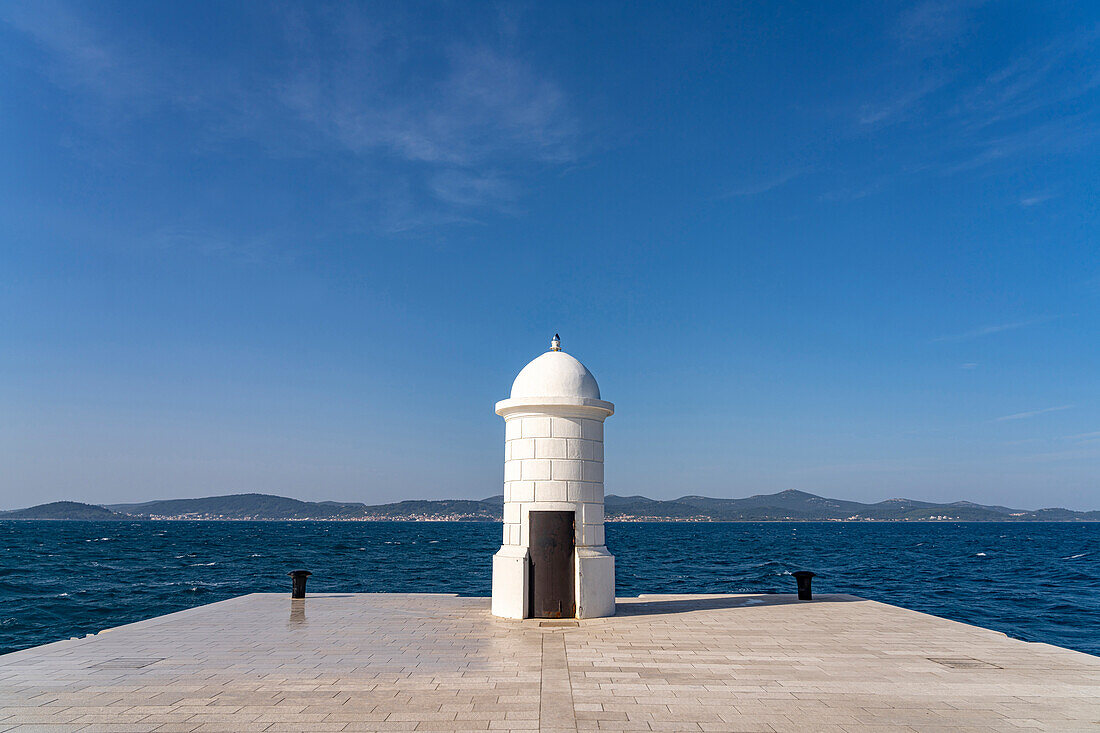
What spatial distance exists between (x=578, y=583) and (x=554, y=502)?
1.52 meters

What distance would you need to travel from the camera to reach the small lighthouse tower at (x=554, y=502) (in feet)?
42.9

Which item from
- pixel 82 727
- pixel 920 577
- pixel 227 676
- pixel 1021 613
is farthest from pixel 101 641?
pixel 920 577

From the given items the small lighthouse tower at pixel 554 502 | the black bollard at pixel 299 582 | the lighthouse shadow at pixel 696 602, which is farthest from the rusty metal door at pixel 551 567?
the black bollard at pixel 299 582

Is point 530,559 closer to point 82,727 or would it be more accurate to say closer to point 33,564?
point 82,727

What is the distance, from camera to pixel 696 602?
613 inches

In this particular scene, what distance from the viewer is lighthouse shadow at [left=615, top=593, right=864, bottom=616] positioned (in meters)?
14.3

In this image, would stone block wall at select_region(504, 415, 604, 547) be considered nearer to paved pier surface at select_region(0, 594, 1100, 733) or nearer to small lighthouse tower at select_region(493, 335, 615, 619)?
small lighthouse tower at select_region(493, 335, 615, 619)

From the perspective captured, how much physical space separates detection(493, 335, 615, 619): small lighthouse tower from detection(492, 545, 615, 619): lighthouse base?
0.06ft

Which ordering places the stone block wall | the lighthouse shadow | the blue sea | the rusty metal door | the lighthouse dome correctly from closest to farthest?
the rusty metal door < the stone block wall < the lighthouse dome < the lighthouse shadow < the blue sea

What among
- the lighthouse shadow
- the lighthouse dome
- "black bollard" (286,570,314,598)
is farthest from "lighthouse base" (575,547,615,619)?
"black bollard" (286,570,314,598)

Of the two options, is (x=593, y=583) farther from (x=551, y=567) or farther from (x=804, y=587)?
(x=804, y=587)

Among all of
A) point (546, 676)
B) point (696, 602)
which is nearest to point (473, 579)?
point (696, 602)

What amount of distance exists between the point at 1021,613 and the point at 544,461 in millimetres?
29863

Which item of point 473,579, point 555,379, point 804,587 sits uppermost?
point 555,379
